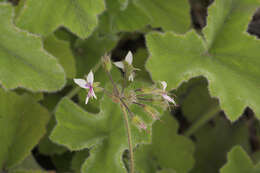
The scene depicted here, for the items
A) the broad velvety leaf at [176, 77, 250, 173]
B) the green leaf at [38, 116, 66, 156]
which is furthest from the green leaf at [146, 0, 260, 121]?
the green leaf at [38, 116, 66, 156]

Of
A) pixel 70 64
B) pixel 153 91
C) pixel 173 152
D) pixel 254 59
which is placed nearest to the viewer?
pixel 153 91

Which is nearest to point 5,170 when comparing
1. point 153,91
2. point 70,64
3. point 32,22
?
point 70,64

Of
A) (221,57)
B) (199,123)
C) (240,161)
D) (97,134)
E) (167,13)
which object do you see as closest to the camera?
(97,134)

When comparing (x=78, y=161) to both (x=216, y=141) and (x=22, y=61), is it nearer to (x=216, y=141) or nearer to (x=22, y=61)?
(x=22, y=61)

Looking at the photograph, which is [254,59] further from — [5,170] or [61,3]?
[5,170]

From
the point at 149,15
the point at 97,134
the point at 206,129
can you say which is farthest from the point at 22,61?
the point at 206,129

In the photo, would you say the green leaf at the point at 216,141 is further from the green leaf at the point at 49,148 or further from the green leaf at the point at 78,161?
the green leaf at the point at 49,148
